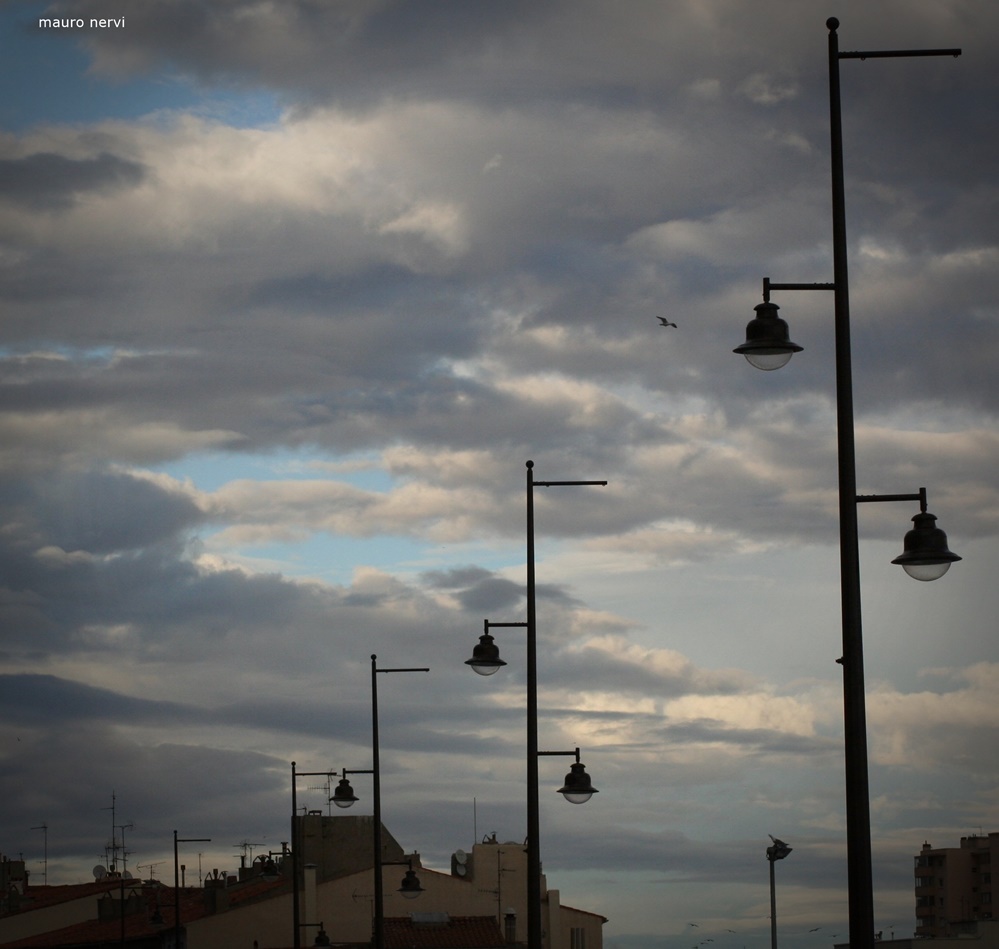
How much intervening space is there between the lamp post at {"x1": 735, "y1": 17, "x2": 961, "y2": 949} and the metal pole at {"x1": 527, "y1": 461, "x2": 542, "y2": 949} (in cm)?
1071

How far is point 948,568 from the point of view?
47.9ft

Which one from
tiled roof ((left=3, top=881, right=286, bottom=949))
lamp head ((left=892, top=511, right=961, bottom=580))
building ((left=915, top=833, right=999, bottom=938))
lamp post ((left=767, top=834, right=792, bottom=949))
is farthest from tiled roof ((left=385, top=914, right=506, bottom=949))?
building ((left=915, top=833, right=999, bottom=938))

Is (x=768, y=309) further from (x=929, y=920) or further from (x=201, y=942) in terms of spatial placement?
(x=929, y=920)

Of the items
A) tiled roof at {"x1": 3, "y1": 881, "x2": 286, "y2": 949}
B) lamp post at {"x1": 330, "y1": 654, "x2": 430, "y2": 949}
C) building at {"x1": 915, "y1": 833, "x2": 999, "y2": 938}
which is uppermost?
lamp post at {"x1": 330, "y1": 654, "x2": 430, "y2": 949}

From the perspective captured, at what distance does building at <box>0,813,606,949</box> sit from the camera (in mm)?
75188

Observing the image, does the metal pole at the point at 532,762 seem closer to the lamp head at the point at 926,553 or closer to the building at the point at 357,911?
the lamp head at the point at 926,553

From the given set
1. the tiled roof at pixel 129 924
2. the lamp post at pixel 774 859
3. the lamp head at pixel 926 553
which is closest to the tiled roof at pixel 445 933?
the tiled roof at pixel 129 924

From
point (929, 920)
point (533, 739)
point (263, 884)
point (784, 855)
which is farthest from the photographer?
point (929, 920)

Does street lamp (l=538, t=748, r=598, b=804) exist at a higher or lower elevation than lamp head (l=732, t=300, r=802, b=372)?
lower

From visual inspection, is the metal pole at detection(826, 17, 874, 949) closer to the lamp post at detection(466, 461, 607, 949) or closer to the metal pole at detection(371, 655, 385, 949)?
the lamp post at detection(466, 461, 607, 949)

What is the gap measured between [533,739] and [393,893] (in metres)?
56.0

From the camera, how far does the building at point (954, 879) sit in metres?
168

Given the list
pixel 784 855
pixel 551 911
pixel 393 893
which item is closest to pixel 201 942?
pixel 393 893

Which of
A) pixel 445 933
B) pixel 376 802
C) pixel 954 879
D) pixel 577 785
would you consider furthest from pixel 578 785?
pixel 954 879
